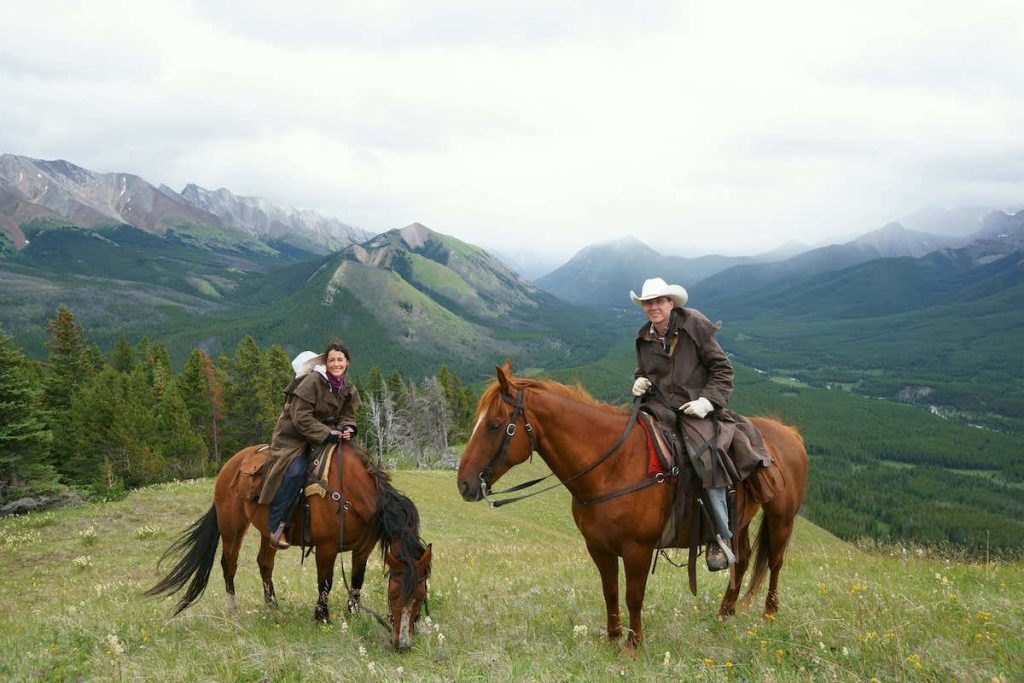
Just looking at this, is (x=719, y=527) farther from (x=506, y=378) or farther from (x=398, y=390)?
(x=398, y=390)

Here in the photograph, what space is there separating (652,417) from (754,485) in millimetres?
1699

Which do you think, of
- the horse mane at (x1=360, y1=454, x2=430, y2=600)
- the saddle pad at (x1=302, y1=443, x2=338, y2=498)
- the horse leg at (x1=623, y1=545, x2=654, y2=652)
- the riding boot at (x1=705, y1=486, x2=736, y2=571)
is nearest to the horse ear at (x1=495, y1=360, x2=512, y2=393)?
the horse leg at (x1=623, y1=545, x2=654, y2=652)

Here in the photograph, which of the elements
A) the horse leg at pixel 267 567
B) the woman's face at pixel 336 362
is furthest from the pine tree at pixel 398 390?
the woman's face at pixel 336 362

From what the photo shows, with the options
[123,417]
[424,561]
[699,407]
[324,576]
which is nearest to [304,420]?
[324,576]

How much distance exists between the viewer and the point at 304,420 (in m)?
7.66

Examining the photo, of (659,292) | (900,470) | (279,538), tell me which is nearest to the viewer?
(659,292)

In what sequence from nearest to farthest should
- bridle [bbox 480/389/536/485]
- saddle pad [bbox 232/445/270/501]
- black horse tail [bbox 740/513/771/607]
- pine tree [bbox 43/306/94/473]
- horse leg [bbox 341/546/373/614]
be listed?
1. bridle [bbox 480/389/536/485]
2. black horse tail [bbox 740/513/771/607]
3. horse leg [bbox 341/546/373/614]
4. saddle pad [bbox 232/445/270/501]
5. pine tree [bbox 43/306/94/473]

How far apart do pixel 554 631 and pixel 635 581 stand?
59.1 inches

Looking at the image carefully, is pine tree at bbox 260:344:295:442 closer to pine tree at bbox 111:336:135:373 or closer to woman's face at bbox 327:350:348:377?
pine tree at bbox 111:336:135:373

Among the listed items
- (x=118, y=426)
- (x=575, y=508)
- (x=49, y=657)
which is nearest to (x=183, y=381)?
(x=118, y=426)

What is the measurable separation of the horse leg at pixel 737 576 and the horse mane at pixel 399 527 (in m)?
4.05

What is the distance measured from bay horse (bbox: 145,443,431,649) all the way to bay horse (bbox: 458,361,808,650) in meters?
1.74

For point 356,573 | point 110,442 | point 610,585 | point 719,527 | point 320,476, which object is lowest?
point 110,442

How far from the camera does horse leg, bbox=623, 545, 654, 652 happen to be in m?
6.00
